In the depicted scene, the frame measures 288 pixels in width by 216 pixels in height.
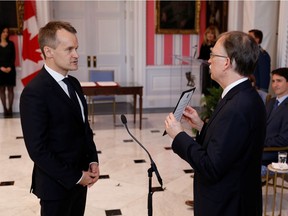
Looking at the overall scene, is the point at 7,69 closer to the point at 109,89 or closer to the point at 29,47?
the point at 29,47

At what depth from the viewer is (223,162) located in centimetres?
186

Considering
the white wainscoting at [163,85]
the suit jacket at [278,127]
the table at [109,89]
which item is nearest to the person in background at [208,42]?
the white wainscoting at [163,85]

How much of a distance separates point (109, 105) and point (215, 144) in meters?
7.89

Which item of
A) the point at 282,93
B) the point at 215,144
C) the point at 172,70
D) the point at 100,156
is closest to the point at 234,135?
the point at 215,144

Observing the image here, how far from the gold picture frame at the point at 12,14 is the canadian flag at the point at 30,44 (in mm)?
108

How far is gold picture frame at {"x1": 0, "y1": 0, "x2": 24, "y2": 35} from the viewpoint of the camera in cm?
852

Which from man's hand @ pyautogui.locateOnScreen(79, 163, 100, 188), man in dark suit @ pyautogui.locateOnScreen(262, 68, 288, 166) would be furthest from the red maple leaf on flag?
man's hand @ pyautogui.locateOnScreen(79, 163, 100, 188)

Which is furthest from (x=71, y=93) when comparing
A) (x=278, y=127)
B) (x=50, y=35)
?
(x=278, y=127)

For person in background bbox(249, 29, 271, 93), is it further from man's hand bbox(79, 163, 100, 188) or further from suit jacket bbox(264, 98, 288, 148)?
man's hand bbox(79, 163, 100, 188)

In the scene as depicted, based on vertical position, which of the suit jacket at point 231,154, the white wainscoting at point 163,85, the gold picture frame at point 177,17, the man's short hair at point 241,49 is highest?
the gold picture frame at point 177,17

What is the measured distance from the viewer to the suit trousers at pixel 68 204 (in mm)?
2354

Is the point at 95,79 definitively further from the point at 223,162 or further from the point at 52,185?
the point at 223,162

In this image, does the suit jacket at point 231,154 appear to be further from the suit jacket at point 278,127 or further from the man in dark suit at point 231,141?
the suit jacket at point 278,127

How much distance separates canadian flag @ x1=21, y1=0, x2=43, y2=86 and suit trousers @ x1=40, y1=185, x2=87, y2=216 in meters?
6.51
